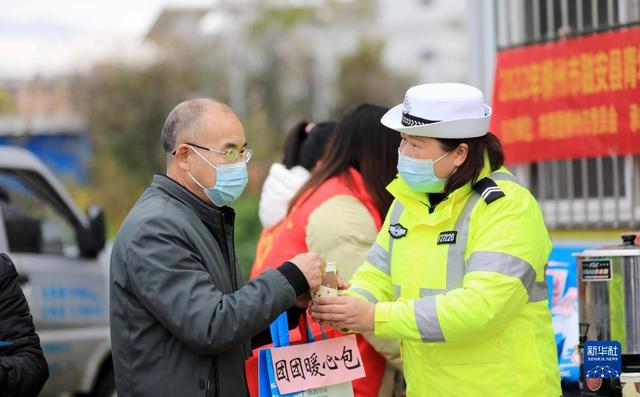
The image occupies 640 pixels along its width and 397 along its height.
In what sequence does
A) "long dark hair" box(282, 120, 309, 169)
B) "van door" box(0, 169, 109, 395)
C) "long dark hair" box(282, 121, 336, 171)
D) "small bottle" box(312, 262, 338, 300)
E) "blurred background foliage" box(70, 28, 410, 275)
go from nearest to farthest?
"small bottle" box(312, 262, 338, 300) < "long dark hair" box(282, 121, 336, 171) < "long dark hair" box(282, 120, 309, 169) < "van door" box(0, 169, 109, 395) < "blurred background foliage" box(70, 28, 410, 275)

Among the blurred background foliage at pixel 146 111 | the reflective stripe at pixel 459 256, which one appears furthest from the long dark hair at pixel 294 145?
the blurred background foliage at pixel 146 111

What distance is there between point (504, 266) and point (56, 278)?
16.7 ft

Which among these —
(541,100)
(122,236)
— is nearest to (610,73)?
(541,100)

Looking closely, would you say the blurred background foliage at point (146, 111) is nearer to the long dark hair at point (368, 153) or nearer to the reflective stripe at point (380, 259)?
the long dark hair at point (368, 153)

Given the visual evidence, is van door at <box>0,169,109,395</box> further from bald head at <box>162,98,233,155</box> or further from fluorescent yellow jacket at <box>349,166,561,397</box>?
fluorescent yellow jacket at <box>349,166,561,397</box>

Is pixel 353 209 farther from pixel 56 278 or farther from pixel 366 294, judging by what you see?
pixel 56 278

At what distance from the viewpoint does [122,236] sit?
3141 mm

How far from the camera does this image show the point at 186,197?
3.28m

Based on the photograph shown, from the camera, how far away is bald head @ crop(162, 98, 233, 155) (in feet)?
10.8

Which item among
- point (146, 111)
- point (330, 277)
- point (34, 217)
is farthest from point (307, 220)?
point (146, 111)

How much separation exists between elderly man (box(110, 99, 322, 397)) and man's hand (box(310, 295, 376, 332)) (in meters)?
0.09

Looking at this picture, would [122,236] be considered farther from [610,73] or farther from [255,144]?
[255,144]

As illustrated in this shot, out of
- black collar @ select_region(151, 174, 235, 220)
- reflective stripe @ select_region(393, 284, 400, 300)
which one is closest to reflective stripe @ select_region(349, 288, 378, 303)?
reflective stripe @ select_region(393, 284, 400, 300)

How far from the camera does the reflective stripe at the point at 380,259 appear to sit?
11.6ft
